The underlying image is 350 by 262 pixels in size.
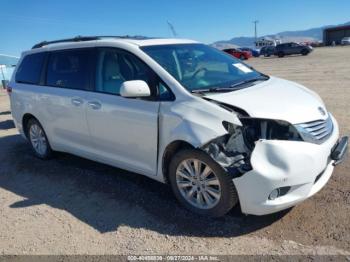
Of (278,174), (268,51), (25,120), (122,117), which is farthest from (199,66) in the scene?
(268,51)

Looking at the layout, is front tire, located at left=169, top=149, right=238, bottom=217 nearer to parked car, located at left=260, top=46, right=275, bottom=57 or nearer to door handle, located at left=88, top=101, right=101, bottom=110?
door handle, located at left=88, top=101, right=101, bottom=110

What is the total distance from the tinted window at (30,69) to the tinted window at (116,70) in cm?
159

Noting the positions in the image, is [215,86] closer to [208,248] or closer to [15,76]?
[208,248]

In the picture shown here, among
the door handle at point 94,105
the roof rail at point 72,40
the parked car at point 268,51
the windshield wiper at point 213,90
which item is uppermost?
the parked car at point 268,51

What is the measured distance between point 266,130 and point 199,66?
57.6 inches

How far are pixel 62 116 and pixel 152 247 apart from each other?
265cm

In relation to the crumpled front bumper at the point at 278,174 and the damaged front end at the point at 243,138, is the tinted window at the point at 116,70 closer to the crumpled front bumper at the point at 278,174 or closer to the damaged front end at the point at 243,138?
the damaged front end at the point at 243,138

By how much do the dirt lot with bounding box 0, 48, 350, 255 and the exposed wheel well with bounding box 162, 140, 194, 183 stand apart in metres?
0.42

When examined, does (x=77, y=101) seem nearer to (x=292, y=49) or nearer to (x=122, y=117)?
(x=122, y=117)

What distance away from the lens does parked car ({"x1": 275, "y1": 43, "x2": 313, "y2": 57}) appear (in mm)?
41781

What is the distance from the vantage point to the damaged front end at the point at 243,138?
3.43m

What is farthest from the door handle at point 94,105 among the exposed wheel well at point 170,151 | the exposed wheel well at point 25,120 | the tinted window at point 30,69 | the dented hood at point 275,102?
the exposed wheel well at point 25,120

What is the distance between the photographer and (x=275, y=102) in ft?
12.1

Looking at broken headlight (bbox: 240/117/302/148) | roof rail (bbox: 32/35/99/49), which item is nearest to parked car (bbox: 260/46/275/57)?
roof rail (bbox: 32/35/99/49)
